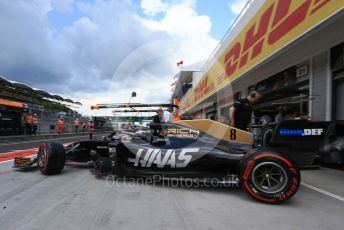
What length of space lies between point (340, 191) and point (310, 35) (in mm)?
2876

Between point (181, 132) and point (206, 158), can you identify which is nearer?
point (206, 158)

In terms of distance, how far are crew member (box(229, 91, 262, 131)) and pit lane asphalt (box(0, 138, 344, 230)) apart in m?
1.79

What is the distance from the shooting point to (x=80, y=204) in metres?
3.87

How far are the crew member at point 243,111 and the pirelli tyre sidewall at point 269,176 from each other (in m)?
2.27

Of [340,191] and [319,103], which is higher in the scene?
[319,103]

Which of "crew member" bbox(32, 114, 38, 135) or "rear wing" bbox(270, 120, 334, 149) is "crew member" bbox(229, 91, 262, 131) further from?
"crew member" bbox(32, 114, 38, 135)

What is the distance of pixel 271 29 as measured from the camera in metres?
7.29

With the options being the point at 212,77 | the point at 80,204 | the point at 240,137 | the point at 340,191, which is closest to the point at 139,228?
the point at 80,204

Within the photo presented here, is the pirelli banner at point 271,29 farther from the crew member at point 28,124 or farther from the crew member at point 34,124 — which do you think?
the crew member at point 34,124

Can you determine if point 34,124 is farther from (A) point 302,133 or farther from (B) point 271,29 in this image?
(A) point 302,133

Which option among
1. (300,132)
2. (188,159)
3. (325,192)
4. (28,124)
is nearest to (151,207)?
(188,159)

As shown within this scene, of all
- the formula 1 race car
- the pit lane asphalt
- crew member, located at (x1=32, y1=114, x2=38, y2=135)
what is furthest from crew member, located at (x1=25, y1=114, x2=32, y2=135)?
the pit lane asphalt

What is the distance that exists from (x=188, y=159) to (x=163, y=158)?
0.42 m

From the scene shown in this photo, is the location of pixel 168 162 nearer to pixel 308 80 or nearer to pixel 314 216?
pixel 314 216
